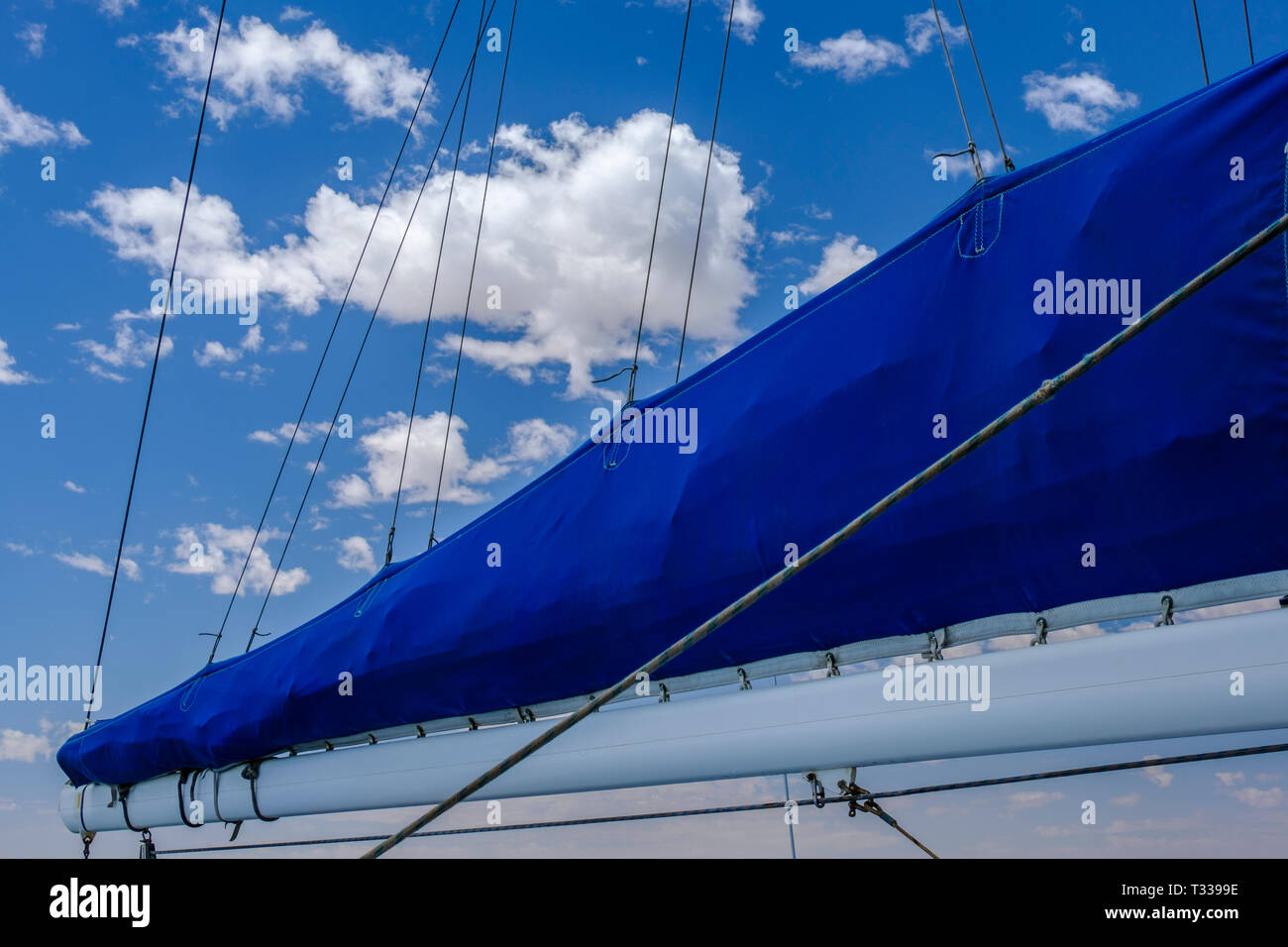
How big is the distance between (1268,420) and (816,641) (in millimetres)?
1183

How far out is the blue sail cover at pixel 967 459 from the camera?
2.07 meters

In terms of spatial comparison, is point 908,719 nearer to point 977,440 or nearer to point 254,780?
point 977,440

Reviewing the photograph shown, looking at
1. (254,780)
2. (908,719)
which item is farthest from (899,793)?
(254,780)

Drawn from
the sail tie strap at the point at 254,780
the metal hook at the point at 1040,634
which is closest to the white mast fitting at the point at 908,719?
→ the metal hook at the point at 1040,634

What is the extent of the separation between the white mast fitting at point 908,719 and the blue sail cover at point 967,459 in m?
0.14

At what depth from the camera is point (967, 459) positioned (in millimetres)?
2293

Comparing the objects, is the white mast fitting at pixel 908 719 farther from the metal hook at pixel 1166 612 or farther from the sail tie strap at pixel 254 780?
the sail tie strap at pixel 254 780

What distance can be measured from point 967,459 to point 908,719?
649 mm

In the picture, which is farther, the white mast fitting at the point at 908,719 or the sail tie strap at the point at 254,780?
the sail tie strap at the point at 254,780

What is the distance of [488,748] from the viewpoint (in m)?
3.41

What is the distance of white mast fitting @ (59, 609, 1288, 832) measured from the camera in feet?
6.56

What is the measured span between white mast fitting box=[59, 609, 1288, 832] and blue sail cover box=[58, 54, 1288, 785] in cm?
14

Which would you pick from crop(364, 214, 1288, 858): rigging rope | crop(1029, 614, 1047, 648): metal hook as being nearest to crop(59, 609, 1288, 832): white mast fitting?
crop(1029, 614, 1047, 648): metal hook

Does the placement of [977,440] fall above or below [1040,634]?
above
